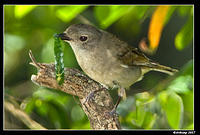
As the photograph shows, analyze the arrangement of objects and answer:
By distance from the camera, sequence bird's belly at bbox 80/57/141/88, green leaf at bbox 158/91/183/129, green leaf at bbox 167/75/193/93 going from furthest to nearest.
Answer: bird's belly at bbox 80/57/141/88 → green leaf at bbox 167/75/193/93 → green leaf at bbox 158/91/183/129

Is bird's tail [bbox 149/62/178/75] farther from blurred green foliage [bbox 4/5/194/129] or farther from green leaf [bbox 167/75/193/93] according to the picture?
green leaf [bbox 167/75/193/93]

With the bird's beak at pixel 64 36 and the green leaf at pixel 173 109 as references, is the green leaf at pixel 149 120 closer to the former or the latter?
the green leaf at pixel 173 109

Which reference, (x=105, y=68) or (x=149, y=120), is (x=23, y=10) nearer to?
(x=105, y=68)

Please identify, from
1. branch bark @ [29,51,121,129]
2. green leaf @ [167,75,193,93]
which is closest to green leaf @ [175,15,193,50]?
green leaf @ [167,75,193,93]

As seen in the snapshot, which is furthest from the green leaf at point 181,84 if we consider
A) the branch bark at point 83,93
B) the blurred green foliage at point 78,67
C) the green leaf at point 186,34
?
the branch bark at point 83,93

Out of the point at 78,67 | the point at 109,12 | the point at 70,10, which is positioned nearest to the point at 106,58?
the point at 109,12

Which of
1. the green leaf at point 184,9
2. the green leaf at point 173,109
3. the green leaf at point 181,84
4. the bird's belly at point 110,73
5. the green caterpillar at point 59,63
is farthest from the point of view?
the green leaf at point 184,9

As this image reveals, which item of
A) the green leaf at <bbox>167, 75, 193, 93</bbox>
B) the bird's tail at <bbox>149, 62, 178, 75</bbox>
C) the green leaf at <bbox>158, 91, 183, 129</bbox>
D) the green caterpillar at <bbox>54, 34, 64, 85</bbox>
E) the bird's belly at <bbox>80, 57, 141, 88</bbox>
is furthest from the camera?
the bird's tail at <bbox>149, 62, 178, 75</bbox>

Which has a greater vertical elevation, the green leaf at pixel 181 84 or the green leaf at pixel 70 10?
the green leaf at pixel 70 10
